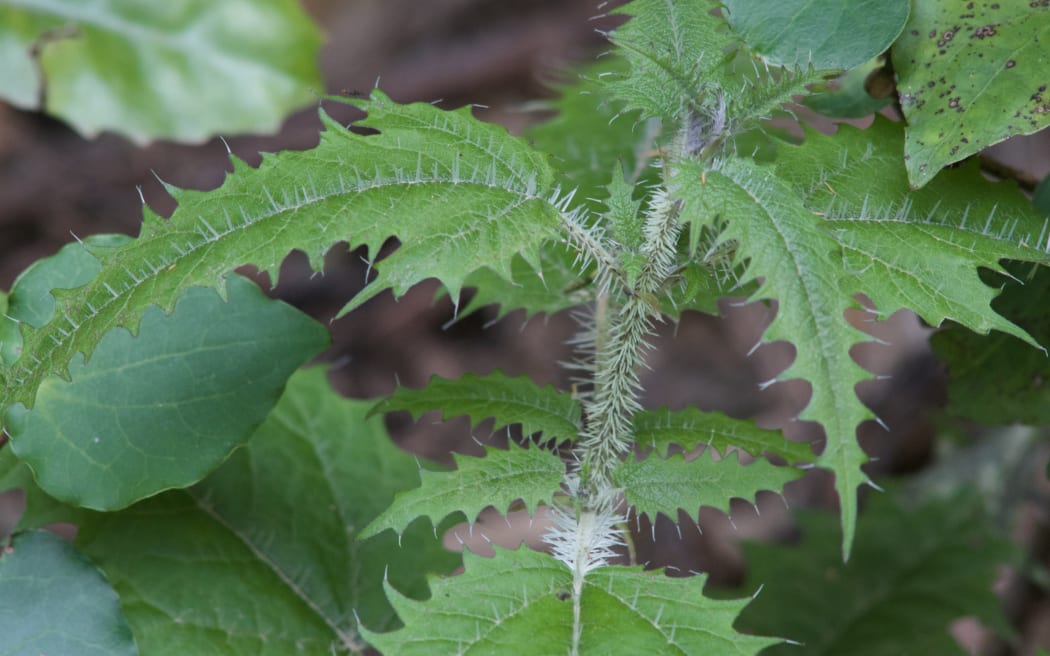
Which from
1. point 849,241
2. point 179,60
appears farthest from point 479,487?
point 179,60

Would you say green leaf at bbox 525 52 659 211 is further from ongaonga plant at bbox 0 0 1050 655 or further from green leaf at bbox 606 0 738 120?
green leaf at bbox 606 0 738 120

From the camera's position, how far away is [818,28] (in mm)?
1074

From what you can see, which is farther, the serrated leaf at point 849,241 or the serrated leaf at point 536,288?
the serrated leaf at point 536,288

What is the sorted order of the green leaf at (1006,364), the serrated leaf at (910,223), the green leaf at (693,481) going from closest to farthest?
the serrated leaf at (910,223) → the green leaf at (693,481) → the green leaf at (1006,364)

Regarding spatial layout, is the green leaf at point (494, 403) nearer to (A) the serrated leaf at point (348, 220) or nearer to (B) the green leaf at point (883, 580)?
(A) the serrated leaf at point (348, 220)

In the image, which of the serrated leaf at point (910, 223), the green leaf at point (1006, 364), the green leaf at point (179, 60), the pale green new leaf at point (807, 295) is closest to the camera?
the pale green new leaf at point (807, 295)

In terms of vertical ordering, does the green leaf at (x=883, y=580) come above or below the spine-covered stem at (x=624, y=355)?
below

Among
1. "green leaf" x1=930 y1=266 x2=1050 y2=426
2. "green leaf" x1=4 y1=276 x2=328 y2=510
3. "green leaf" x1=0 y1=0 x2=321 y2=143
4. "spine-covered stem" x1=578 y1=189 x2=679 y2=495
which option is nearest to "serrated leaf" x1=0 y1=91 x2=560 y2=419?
"spine-covered stem" x1=578 y1=189 x2=679 y2=495

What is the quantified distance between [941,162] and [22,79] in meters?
1.81

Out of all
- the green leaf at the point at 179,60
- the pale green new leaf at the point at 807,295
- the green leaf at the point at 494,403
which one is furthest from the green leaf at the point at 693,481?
the green leaf at the point at 179,60

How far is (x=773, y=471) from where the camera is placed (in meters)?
1.10

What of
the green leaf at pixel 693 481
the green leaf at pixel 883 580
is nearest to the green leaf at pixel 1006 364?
the green leaf at pixel 693 481

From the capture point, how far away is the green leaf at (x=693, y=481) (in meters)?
1.09

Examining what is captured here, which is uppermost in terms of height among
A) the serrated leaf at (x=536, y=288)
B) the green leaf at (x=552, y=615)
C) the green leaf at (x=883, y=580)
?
the serrated leaf at (x=536, y=288)
